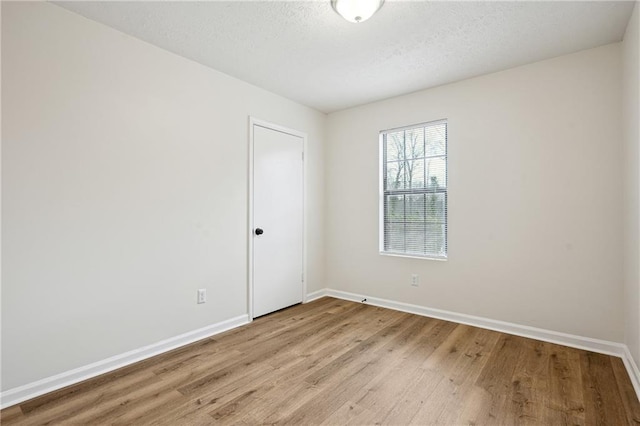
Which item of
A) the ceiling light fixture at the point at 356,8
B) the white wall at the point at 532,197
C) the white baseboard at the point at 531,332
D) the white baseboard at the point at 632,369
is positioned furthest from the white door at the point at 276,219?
the white baseboard at the point at 632,369

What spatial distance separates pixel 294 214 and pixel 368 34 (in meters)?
2.24

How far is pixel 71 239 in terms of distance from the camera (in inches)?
88.0

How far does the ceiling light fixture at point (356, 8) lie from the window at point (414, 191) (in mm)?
1792

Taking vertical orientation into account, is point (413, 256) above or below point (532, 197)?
below

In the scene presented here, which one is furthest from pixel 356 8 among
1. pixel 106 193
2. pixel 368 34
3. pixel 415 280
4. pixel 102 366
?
pixel 102 366

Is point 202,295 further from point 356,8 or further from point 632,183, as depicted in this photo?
point 632,183

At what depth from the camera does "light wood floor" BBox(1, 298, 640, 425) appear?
1866 mm

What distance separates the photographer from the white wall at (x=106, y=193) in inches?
80.1

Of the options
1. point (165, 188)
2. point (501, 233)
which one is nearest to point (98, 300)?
point (165, 188)

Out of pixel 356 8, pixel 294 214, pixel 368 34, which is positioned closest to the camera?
pixel 356 8

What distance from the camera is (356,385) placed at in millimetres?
2199

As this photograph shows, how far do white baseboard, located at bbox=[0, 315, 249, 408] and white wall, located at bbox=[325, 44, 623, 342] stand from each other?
2.17 metres

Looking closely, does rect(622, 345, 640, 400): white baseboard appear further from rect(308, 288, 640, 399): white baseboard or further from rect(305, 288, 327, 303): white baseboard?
rect(305, 288, 327, 303): white baseboard

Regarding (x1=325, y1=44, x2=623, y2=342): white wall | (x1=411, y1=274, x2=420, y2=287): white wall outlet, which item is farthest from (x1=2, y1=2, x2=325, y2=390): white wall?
(x1=325, y1=44, x2=623, y2=342): white wall
